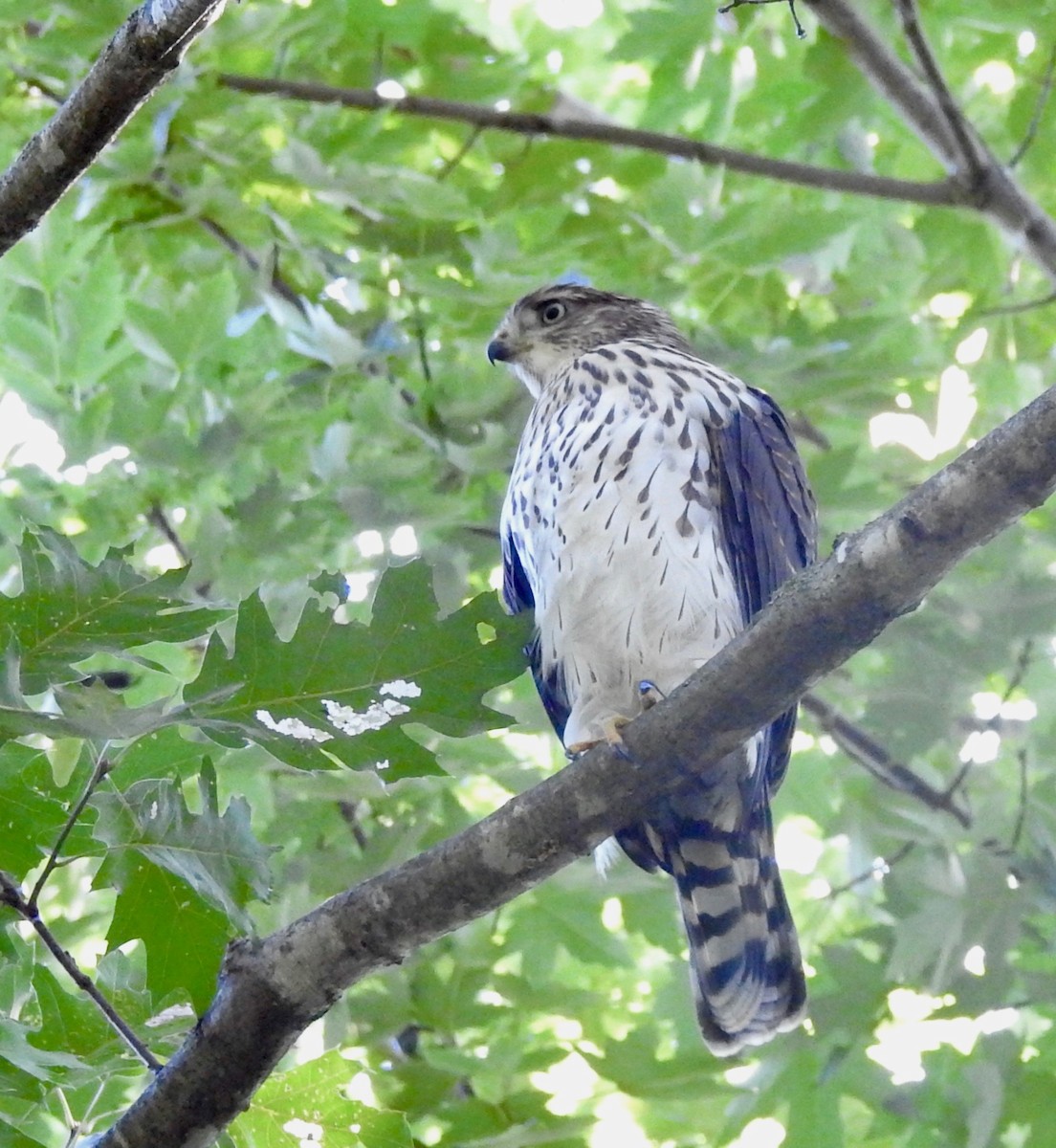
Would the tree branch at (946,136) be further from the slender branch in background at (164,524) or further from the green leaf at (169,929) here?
the green leaf at (169,929)

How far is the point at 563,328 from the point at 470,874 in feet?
8.26

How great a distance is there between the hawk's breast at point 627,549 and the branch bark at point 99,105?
5.13 feet

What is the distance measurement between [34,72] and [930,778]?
344 cm

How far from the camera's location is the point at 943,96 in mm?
4230

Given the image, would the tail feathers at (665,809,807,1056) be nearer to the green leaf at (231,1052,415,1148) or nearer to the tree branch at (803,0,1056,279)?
the green leaf at (231,1052,415,1148)

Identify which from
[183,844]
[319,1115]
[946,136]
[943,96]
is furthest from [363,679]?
[946,136]

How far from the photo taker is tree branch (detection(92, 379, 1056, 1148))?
7.32 ft

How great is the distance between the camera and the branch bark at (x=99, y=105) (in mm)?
2180

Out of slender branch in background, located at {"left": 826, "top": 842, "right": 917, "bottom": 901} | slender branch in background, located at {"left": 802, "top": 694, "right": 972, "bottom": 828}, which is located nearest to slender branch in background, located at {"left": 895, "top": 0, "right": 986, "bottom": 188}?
slender branch in background, located at {"left": 802, "top": 694, "right": 972, "bottom": 828}

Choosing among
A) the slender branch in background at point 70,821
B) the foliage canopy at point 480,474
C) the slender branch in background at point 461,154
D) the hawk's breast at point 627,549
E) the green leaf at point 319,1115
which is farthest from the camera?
the slender branch in background at point 461,154

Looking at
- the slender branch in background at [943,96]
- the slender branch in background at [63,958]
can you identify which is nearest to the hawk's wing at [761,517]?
the slender branch in background at [943,96]

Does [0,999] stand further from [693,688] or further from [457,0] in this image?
[457,0]

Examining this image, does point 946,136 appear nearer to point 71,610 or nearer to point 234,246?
point 234,246

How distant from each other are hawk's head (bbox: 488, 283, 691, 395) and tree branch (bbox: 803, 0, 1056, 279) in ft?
3.09
